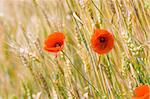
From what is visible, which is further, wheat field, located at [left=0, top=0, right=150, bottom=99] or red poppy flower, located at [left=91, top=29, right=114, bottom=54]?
wheat field, located at [left=0, top=0, right=150, bottom=99]

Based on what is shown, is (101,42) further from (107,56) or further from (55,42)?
(107,56)

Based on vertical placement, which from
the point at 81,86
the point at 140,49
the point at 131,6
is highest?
the point at 131,6

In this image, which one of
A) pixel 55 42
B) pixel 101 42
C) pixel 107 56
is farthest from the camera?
pixel 107 56

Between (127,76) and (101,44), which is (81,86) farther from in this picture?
(101,44)

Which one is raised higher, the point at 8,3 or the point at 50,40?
the point at 8,3

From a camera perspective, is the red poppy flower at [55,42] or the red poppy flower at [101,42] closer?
the red poppy flower at [101,42]

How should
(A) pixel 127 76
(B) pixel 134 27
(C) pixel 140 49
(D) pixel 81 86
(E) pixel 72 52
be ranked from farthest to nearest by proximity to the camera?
1. (E) pixel 72 52
2. (D) pixel 81 86
3. (B) pixel 134 27
4. (A) pixel 127 76
5. (C) pixel 140 49

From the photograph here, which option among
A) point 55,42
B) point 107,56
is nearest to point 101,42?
point 55,42

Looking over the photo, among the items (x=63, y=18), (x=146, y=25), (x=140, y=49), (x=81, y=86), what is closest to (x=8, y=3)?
(x=63, y=18)
